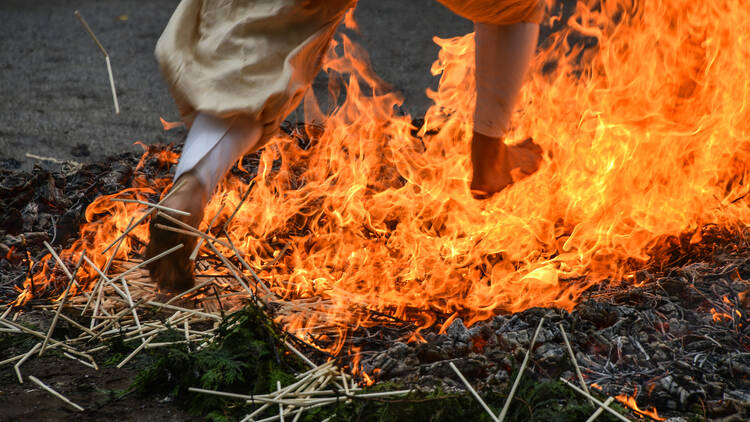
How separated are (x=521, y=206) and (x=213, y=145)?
1330 mm

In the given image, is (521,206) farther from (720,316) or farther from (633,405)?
(633,405)

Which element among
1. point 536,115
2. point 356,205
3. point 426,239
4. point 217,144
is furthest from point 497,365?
point 536,115

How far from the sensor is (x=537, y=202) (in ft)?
9.36

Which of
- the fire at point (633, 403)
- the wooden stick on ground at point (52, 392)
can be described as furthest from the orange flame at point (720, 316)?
the wooden stick on ground at point (52, 392)

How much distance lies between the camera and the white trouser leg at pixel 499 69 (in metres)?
2.65

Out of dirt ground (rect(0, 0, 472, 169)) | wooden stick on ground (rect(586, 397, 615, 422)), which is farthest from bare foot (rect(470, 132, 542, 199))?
dirt ground (rect(0, 0, 472, 169))

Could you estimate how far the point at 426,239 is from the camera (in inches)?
106

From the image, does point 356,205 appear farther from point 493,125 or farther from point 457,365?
point 457,365

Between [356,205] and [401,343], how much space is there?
103cm

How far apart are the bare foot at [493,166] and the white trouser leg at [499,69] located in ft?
0.15

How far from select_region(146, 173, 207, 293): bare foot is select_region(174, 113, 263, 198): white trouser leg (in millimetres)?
35

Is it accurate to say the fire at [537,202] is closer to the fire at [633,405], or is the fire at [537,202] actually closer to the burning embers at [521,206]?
the burning embers at [521,206]

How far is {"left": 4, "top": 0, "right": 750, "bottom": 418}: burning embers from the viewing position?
240 cm

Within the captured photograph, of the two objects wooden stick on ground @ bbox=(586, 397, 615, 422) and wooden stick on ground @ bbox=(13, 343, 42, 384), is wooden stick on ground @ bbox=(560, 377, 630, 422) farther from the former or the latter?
wooden stick on ground @ bbox=(13, 343, 42, 384)
